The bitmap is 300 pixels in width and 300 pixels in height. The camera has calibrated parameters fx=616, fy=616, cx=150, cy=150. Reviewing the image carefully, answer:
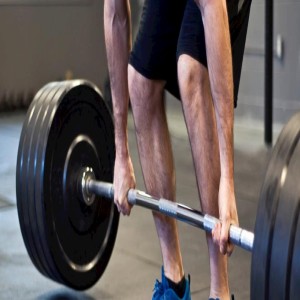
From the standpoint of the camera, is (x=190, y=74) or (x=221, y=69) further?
(x=190, y=74)

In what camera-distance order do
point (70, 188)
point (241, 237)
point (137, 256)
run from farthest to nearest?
point (137, 256) → point (70, 188) → point (241, 237)

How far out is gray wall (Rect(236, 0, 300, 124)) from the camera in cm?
397

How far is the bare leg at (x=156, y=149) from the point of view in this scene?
1.43 meters

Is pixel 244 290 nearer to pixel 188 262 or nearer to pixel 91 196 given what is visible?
pixel 188 262

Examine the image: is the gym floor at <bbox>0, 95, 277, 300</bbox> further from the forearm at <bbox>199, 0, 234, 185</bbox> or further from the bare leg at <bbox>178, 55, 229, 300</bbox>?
the forearm at <bbox>199, 0, 234, 185</bbox>

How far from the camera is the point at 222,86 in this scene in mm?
1164

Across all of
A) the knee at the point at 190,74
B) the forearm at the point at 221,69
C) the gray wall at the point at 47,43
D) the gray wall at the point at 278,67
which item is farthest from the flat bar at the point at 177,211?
the gray wall at the point at 47,43

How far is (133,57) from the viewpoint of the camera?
1441 mm

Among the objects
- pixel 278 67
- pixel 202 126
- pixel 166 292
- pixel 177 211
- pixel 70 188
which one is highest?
pixel 202 126

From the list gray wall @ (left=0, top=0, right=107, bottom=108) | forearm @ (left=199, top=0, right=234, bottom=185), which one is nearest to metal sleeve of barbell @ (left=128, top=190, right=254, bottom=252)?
forearm @ (left=199, top=0, right=234, bottom=185)

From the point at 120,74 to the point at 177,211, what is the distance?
1.26 feet

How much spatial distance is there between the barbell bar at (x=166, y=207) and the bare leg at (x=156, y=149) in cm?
5

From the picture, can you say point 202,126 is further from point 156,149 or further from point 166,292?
point 166,292

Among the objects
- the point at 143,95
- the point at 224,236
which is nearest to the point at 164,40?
the point at 143,95
